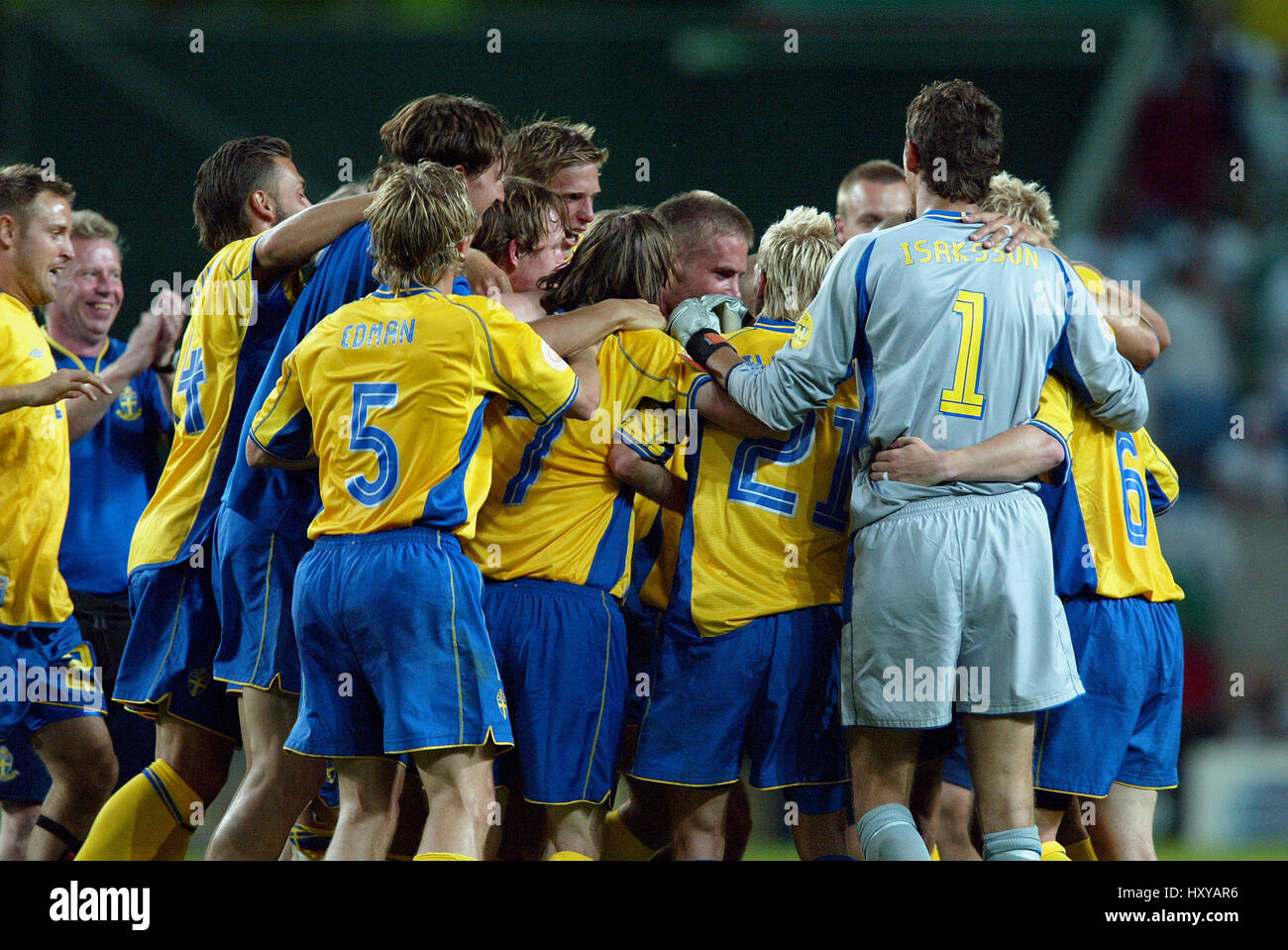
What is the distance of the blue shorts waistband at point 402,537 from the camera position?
3607 mm

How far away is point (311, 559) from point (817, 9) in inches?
370

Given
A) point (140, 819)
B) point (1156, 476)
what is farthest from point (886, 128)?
point (140, 819)

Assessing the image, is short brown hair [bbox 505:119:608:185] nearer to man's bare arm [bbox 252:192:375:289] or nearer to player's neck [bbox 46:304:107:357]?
man's bare arm [bbox 252:192:375:289]

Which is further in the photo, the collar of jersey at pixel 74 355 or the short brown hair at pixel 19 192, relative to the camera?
the collar of jersey at pixel 74 355

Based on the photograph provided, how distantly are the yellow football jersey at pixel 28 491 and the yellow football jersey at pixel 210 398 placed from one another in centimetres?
78

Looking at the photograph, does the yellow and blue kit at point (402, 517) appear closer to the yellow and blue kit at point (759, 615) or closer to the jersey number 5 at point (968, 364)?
the yellow and blue kit at point (759, 615)

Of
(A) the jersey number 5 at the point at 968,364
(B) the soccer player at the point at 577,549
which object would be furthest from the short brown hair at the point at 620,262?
(A) the jersey number 5 at the point at 968,364

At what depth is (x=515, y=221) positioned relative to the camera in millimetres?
4387

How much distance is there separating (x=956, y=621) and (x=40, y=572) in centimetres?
319

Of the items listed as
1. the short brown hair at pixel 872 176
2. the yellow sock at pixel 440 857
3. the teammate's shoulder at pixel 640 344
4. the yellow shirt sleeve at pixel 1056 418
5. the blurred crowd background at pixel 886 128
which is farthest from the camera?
the blurred crowd background at pixel 886 128

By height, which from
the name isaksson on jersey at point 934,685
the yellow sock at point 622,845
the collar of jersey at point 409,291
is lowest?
the yellow sock at point 622,845

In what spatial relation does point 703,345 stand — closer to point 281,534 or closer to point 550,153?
point 281,534

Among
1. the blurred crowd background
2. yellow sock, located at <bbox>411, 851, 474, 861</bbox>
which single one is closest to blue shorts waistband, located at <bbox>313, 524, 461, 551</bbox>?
yellow sock, located at <bbox>411, 851, 474, 861</bbox>

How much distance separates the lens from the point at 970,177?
13.0ft
